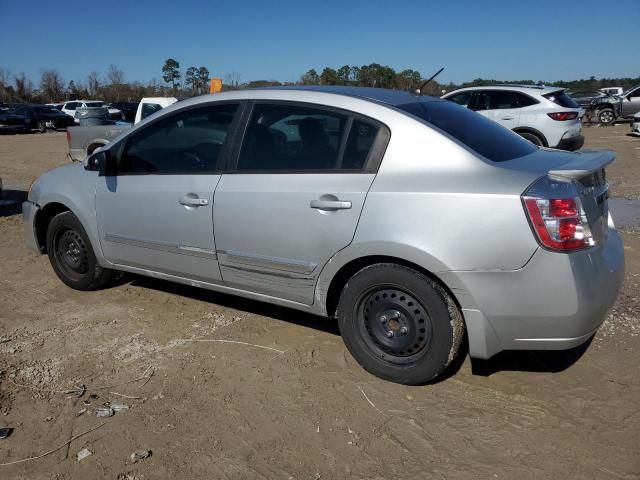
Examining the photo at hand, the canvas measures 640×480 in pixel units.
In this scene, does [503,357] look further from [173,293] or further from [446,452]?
[173,293]

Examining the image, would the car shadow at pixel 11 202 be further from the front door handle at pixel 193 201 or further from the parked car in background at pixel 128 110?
the parked car in background at pixel 128 110

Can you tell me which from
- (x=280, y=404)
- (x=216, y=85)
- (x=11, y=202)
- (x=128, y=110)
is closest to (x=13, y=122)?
(x=128, y=110)

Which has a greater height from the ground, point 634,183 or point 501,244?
point 501,244

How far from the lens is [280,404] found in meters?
3.22

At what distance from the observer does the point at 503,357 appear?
3727 millimetres

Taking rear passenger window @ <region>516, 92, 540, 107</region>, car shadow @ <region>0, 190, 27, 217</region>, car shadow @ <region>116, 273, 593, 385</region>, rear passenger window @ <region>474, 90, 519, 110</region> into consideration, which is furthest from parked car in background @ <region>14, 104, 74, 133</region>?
car shadow @ <region>116, 273, 593, 385</region>

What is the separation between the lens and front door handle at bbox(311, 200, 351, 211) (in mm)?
3303

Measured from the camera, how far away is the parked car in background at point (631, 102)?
23859mm

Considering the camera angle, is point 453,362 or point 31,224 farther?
point 31,224

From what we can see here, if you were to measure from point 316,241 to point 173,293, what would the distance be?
2039 mm

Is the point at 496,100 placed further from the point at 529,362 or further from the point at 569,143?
the point at 529,362

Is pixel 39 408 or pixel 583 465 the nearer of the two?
pixel 583 465

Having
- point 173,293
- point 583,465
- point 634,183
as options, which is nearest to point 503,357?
point 583,465

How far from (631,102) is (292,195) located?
2499cm
